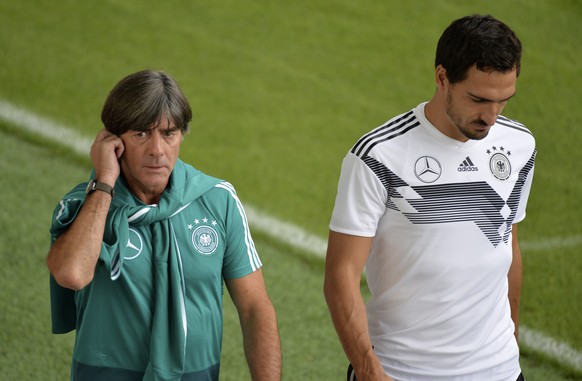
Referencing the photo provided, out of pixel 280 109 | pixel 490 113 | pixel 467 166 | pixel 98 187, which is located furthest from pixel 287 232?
pixel 98 187

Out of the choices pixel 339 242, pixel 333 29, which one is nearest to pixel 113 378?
pixel 339 242

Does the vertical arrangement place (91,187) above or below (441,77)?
below

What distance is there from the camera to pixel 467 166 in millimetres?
3121

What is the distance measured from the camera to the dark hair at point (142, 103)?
9.29 feet

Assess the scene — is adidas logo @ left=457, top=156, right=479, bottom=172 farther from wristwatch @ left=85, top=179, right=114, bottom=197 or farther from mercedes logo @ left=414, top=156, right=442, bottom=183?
wristwatch @ left=85, top=179, right=114, bottom=197

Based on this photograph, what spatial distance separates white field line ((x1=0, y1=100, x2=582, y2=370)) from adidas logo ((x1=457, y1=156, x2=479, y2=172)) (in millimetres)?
2439

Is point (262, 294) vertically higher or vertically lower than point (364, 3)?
higher

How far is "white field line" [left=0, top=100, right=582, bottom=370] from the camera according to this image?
17.6 ft

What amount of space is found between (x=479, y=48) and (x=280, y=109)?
4.70 metres

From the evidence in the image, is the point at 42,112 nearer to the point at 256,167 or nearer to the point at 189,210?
the point at 256,167

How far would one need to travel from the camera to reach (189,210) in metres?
2.90

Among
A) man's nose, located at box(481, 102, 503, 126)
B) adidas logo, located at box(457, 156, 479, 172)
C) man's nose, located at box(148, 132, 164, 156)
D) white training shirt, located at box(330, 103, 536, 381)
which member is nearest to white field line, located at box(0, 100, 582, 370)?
white training shirt, located at box(330, 103, 536, 381)

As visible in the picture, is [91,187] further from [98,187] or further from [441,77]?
[441,77]

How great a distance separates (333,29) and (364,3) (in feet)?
1.67
